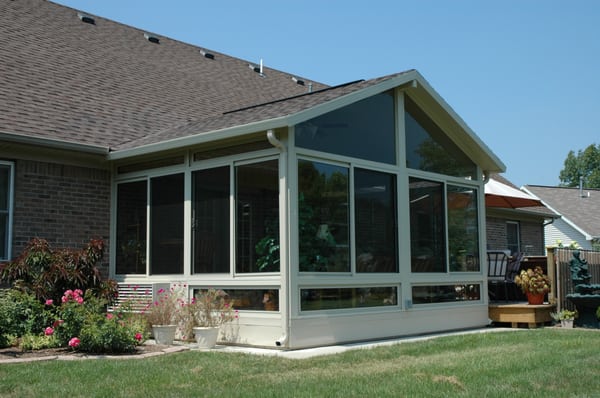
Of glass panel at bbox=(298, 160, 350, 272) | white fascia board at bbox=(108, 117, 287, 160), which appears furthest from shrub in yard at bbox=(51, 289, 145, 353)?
white fascia board at bbox=(108, 117, 287, 160)

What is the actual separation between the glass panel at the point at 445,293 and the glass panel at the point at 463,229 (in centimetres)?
32

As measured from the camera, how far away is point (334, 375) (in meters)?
6.59

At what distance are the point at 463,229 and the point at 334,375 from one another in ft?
18.9

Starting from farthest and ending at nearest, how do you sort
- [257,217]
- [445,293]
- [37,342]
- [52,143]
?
[445,293], [52,143], [257,217], [37,342]

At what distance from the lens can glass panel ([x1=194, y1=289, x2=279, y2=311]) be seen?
340 inches

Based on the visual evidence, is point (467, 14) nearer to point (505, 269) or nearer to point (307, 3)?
point (307, 3)

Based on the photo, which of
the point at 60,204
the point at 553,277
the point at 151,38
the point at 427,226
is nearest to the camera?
the point at 60,204

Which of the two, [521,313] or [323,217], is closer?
[323,217]

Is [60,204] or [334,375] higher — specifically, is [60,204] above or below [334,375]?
above

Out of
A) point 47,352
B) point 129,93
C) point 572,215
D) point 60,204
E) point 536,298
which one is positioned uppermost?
point 129,93

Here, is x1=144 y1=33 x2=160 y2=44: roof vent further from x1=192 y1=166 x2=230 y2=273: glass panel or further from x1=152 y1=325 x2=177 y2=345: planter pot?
x1=152 y1=325 x2=177 y2=345: planter pot

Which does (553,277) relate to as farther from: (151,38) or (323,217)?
(151,38)

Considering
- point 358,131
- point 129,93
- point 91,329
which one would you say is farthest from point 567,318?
point 129,93

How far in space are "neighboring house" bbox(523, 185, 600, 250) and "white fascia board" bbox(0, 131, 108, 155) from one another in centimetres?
2479
